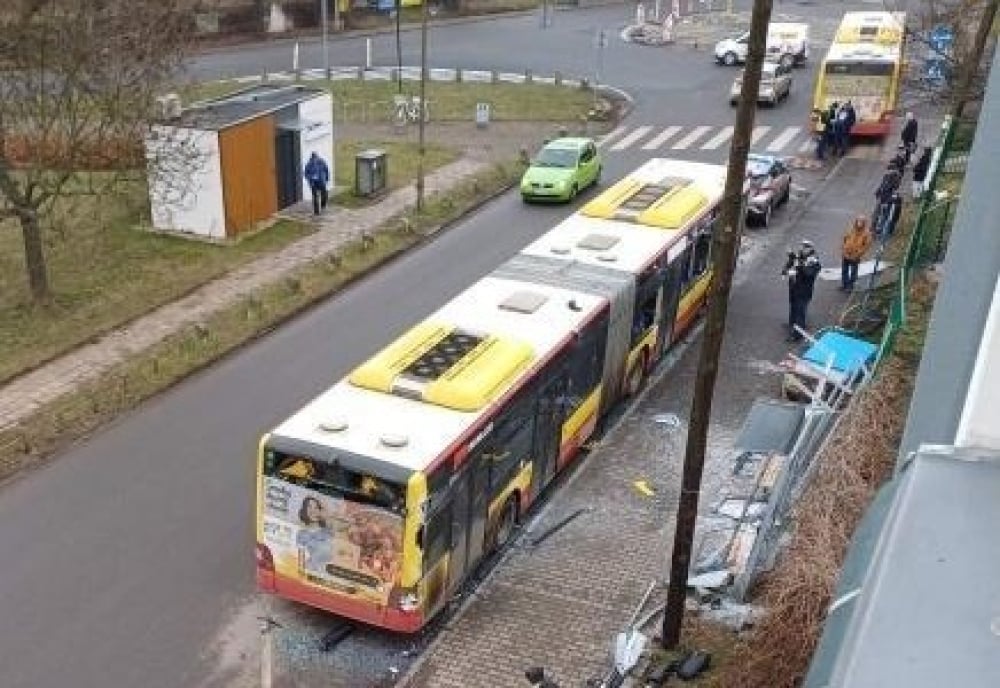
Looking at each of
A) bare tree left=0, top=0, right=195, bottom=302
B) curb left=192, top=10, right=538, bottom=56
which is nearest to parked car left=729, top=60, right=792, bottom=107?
curb left=192, top=10, right=538, bottom=56

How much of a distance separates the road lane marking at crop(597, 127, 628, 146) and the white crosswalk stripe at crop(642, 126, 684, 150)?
4.07ft

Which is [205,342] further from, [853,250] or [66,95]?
[853,250]

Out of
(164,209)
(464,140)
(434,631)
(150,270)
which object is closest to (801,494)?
(434,631)

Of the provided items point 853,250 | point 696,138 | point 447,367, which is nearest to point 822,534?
point 447,367

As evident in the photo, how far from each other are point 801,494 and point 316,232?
50.5 feet

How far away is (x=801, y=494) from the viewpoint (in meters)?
14.8

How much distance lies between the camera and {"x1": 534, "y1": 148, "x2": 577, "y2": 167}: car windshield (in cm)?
2994

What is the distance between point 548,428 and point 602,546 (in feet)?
5.59

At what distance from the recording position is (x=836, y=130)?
3362 centimetres

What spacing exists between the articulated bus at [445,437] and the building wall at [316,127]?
11607 millimetres

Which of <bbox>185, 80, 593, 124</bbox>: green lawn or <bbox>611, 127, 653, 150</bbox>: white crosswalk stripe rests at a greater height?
<bbox>185, 80, 593, 124</bbox>: green lawn

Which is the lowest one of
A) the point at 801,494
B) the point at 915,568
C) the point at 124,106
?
the point at 801,494

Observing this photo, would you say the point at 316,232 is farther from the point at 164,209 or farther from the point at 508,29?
the point at 508,29

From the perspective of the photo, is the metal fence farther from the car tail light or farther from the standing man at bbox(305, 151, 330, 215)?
the standing man at bbox(305, 151, 330, 215)
